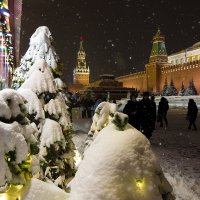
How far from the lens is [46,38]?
636 cm

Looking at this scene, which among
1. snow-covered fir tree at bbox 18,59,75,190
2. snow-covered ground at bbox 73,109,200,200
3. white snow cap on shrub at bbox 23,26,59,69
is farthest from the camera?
white snow cap on shrub at bbox 23,26,59,69

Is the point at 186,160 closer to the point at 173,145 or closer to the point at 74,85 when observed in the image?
the point at 173,145

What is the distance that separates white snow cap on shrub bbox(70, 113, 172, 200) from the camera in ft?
5.82

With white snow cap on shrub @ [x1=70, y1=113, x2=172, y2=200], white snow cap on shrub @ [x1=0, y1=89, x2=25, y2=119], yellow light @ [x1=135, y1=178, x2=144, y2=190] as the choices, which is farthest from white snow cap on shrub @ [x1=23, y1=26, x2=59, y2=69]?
yellow light @ [x1=135, y1=178, x2=144, y2=190]

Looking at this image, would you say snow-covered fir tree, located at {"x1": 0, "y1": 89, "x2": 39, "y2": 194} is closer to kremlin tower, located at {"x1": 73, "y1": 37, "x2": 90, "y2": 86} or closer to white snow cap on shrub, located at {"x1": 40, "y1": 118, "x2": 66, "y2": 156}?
white snow cap on shrub, located at {"x1": 40, "y1": 118, "x2": 66, "y2": 156}

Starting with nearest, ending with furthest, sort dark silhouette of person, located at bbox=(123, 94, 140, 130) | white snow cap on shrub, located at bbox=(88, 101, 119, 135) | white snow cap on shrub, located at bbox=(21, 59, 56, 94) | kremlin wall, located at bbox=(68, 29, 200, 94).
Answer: white snow cap on shrub, located at bbox=(21, 59, 56, 94), white snow cap on shrub, located at bbox=(88, 101, 119, 135), dark silhouette of person, located at bbox=(123, 94, 140, 130), kremlin wall, located at bbox=(68, 29, 200, 94)

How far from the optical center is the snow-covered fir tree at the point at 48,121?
4.24m

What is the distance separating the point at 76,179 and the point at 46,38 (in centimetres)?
482

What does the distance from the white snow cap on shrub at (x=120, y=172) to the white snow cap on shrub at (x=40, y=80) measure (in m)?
2.69

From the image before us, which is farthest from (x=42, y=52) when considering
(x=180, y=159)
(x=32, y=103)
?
(x=180, y=159)

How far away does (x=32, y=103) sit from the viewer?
4.09 m

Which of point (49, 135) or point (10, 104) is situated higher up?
point (10, 104)

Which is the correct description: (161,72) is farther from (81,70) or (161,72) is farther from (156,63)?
(81,70)

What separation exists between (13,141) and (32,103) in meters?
2.03
